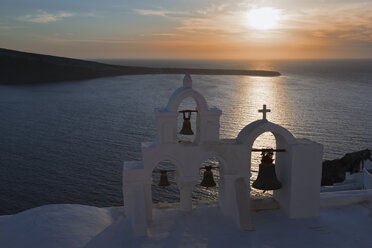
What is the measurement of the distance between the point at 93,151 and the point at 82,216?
32.2 metres

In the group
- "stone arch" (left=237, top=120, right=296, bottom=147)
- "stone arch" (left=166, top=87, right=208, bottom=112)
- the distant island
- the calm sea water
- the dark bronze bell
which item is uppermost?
the distant island

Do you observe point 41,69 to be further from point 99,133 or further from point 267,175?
point 267,175

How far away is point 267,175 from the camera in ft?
36.3

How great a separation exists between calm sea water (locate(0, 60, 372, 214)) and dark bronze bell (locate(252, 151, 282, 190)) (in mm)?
19873

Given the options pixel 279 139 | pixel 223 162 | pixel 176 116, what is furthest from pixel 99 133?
pixel 279 139

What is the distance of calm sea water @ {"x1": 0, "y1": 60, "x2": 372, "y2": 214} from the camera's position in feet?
105

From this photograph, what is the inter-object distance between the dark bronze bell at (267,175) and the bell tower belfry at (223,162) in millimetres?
47

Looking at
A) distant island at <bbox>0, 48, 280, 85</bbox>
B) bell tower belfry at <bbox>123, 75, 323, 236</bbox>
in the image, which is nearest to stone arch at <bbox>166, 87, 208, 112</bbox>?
bell tower belfry at <bbox>123, 75, 323, 236</bbox>

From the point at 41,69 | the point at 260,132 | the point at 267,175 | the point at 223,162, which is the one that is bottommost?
the point at 267,175

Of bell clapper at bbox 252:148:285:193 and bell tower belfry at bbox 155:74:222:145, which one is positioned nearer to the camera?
bell tower belfry at bbox 155:74:222:145

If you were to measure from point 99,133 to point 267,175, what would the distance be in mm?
41895

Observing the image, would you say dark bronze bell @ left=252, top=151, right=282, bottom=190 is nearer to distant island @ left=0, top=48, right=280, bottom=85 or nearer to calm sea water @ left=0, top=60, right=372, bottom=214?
calm sea water @ left=0, top=60, right=372, bottom=214

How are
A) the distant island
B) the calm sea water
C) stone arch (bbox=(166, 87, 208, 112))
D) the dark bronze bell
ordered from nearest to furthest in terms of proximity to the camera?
stone arch (bbox=(166, 87, 208, 112)), the dark bronze bell, the calm sea water, the distant island

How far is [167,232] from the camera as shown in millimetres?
10164
